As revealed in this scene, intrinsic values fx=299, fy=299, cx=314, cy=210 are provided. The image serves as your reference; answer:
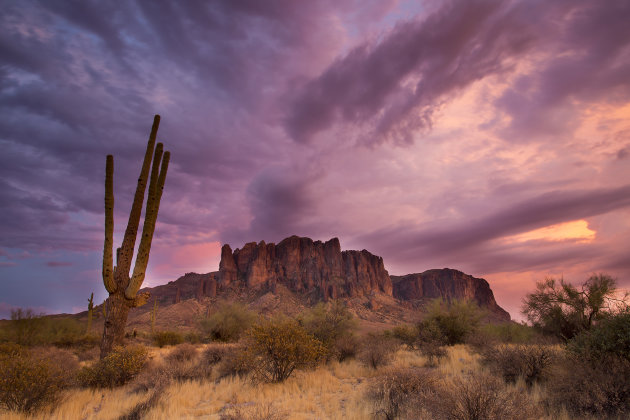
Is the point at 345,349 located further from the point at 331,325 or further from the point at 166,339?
the point at 166,339

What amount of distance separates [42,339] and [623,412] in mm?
36321

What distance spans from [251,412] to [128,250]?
812 cm

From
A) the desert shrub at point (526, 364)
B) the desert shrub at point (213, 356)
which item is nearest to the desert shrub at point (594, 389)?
the desert shrub at point (526, 364)

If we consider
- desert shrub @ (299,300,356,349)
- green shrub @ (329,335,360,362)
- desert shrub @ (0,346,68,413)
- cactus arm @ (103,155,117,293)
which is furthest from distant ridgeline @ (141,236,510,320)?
desert shrub @ (0,346,68,413)

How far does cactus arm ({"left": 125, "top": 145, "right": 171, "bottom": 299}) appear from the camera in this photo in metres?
10.6

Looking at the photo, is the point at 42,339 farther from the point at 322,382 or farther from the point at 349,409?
the point at 349,409

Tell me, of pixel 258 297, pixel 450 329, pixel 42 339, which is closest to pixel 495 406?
pixel 450 329

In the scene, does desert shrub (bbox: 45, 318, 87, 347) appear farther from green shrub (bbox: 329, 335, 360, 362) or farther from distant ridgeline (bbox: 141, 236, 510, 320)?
distant ridgeline (bbox: 141, 236, 510, 320)

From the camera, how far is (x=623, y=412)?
5.05 metres

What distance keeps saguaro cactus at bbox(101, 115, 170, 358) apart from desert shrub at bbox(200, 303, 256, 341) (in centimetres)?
1637

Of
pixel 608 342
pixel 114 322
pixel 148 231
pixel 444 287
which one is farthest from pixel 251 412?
pixel 444 287

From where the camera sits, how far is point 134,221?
37.6 feet

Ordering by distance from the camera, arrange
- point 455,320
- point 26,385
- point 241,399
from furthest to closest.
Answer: point 455,320 < point 241,399 < point 26,385

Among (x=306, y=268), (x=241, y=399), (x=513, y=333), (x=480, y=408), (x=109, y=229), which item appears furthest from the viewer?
(x=306, y=268)
